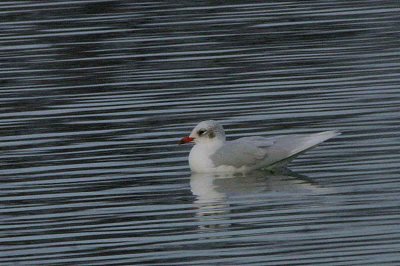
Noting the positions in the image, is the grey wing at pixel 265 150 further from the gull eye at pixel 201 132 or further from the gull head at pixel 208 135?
the gull eye at pixel 201 132

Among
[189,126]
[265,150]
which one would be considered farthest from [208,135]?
[189,126]

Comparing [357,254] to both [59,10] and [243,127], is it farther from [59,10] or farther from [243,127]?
[59,10]

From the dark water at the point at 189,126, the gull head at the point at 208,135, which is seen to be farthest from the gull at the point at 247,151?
the dark water at the point at 189,126

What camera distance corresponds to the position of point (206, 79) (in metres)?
23.4

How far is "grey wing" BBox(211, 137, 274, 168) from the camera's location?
59.4ft

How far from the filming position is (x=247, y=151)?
18094 millimetres

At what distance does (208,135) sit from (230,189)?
4.68ft

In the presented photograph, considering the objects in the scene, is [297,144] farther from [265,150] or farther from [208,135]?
[208,135]

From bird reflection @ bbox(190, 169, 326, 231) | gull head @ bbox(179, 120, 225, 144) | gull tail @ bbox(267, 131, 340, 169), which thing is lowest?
bird reflection @ bbox(190, 169, 326, 231)

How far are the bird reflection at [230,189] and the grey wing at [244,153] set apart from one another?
0.15m

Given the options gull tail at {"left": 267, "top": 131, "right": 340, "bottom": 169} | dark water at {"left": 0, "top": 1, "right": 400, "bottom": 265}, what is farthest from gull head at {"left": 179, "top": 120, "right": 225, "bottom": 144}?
gull tail at {"left": 267, "top": 131, "right": 340, "bottom": 169}

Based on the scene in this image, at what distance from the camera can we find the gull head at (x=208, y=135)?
18.6 meters

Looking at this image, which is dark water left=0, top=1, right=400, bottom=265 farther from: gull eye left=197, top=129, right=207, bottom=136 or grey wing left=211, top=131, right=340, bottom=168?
gull eye left=197, top=129, right=207, bottom=136

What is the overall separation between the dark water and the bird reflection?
0.10ft
